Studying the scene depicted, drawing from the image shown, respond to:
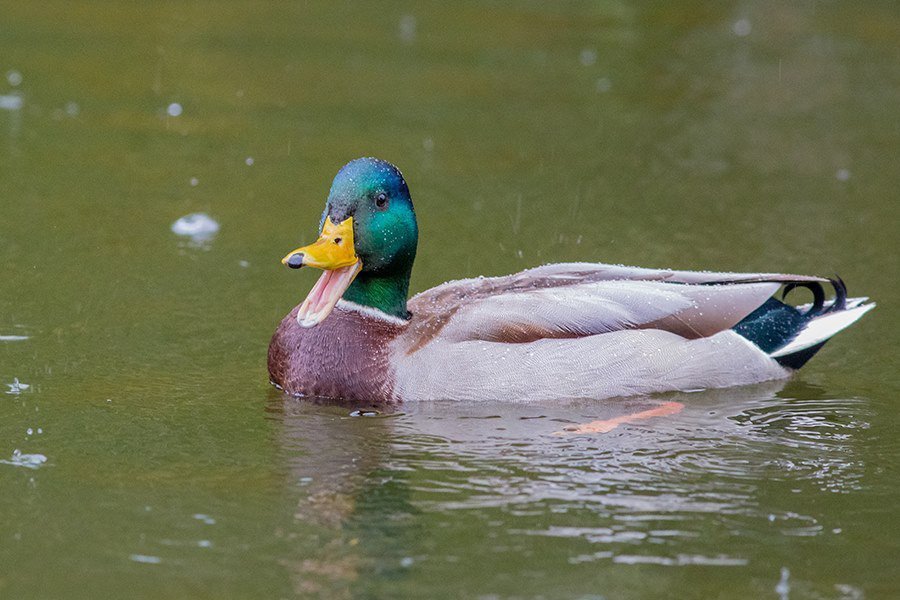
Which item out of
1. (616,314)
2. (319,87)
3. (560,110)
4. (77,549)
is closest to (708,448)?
(616,314)

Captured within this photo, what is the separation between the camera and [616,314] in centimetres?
737

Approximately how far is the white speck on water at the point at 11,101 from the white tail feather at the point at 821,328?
22.5 ft

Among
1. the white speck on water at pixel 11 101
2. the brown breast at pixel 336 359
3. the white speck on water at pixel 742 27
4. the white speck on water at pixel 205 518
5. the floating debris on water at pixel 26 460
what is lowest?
the white speck on water at pixel 205 518

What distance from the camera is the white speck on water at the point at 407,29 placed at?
15.0m

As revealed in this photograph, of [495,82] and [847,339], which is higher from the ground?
[495,82]

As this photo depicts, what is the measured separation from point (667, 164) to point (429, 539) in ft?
21.3

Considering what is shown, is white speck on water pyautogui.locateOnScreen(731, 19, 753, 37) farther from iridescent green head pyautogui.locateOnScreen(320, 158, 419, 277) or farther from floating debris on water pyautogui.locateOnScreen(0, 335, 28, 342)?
floating debris on water pyautogui.locateOnScreen(0, 335, 28, 342)

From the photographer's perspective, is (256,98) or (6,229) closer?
(6,229)

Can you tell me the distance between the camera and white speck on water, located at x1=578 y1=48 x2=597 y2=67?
14420 millimetres

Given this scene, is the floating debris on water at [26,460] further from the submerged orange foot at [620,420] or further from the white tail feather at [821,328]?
A: the white tail feather at [821,328]

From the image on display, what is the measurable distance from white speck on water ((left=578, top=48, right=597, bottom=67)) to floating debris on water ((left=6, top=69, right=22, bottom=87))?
502 centimetres

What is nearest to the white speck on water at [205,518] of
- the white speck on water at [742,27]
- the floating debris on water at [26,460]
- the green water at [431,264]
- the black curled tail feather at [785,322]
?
the green water at [431,264]

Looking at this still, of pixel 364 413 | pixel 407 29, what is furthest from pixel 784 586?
pixel 407 29

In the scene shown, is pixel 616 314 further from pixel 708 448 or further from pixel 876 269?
pixel 876 269
